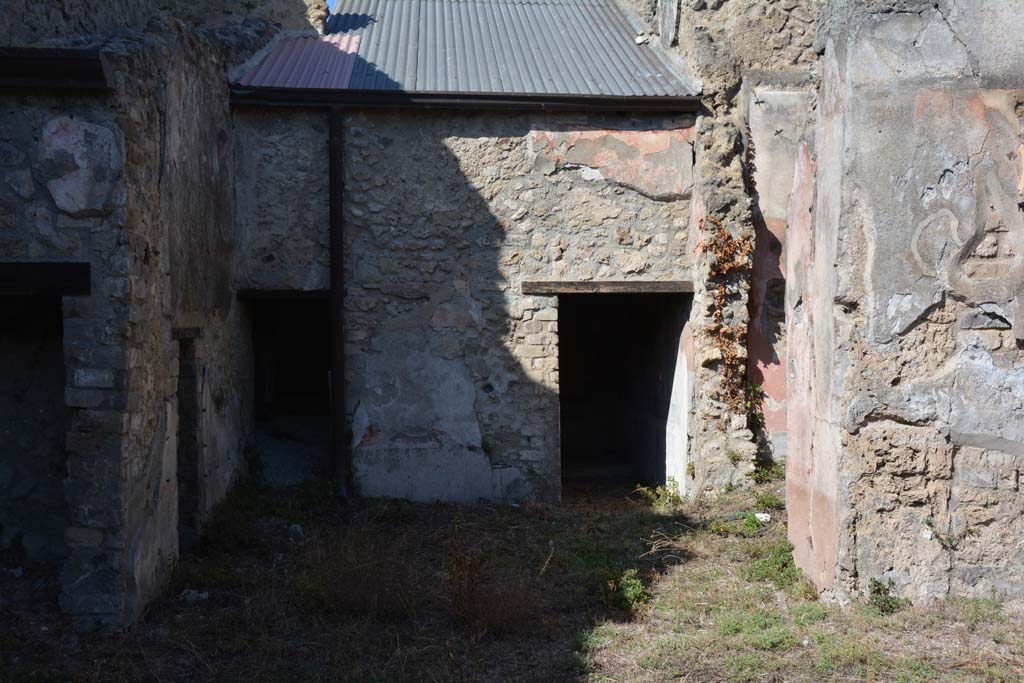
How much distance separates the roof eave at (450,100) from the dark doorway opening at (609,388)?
7.92 ft

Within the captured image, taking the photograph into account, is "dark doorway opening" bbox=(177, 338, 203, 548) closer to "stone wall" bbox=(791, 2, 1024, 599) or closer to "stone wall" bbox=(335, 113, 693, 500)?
"stone wall" bbox=(335, 113, 693, 500)

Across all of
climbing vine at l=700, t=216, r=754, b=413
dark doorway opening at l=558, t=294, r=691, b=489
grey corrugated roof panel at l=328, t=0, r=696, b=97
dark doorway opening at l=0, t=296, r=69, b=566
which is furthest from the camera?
dark doorway opening at l=558, t=294, r=691, b=489

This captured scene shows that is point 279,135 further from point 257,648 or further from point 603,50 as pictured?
point 257,648

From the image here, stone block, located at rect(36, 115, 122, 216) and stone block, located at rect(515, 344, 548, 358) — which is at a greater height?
stone block, located at rect(36, 115, 122, 216)

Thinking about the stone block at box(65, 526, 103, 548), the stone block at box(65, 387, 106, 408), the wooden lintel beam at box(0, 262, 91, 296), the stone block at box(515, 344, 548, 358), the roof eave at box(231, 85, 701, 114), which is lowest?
the stone block at box(65, 526, 103, 548)

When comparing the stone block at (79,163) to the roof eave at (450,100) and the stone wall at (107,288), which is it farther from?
the roof eave at (450,100)

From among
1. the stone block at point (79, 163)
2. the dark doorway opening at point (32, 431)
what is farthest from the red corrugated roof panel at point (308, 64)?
the dark doorway opening at point (32, 431)

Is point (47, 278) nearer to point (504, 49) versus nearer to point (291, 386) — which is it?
point (291, 386)

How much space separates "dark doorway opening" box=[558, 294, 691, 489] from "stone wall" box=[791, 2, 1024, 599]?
473cm

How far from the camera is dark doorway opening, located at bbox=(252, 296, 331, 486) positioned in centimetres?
819

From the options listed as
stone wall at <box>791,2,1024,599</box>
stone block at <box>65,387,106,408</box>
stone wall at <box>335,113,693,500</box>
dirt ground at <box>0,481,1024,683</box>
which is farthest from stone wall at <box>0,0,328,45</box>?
stone wall at <box>791,2,1024,599</box>

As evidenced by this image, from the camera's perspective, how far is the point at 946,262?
473cm

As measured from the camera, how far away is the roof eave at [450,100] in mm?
7645

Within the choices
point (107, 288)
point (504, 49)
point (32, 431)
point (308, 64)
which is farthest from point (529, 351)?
point (32, 431)
